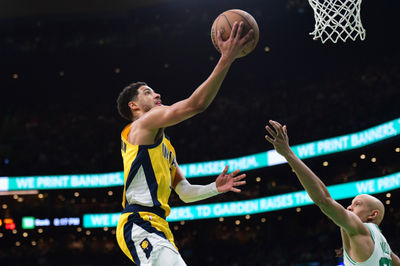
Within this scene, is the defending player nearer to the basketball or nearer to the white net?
the basketball

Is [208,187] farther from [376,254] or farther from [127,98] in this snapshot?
[376,254]

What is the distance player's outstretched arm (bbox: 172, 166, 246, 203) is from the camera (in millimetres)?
4020

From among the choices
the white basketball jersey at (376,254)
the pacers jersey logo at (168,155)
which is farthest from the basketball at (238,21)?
the white basketball jersey at (376,254)

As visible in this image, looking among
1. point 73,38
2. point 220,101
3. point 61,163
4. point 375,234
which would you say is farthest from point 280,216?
point 375,234

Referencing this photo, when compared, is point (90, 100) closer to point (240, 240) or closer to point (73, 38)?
point (73, 38)

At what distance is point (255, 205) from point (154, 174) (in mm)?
16116

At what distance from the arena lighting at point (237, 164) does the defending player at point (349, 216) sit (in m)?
11.6

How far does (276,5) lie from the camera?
1980cm

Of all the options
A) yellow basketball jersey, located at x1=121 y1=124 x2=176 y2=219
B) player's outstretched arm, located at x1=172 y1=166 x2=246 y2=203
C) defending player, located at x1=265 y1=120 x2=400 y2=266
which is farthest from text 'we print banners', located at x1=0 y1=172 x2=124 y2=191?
yellow basketball jersey, located at x1=121 y1=124 x2=176 y2=219

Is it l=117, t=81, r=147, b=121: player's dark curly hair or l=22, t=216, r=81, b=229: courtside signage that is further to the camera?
l=22, t=216, r=81, b=229: courtside signage

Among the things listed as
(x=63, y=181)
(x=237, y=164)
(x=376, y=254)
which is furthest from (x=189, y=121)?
(x=376, y=254)

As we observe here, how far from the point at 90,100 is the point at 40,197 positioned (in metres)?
5.70

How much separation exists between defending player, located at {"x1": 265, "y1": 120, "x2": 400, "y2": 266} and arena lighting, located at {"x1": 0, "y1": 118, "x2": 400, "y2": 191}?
11.6 metres

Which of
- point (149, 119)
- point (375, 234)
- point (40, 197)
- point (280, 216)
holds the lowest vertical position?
point (375, 234)
